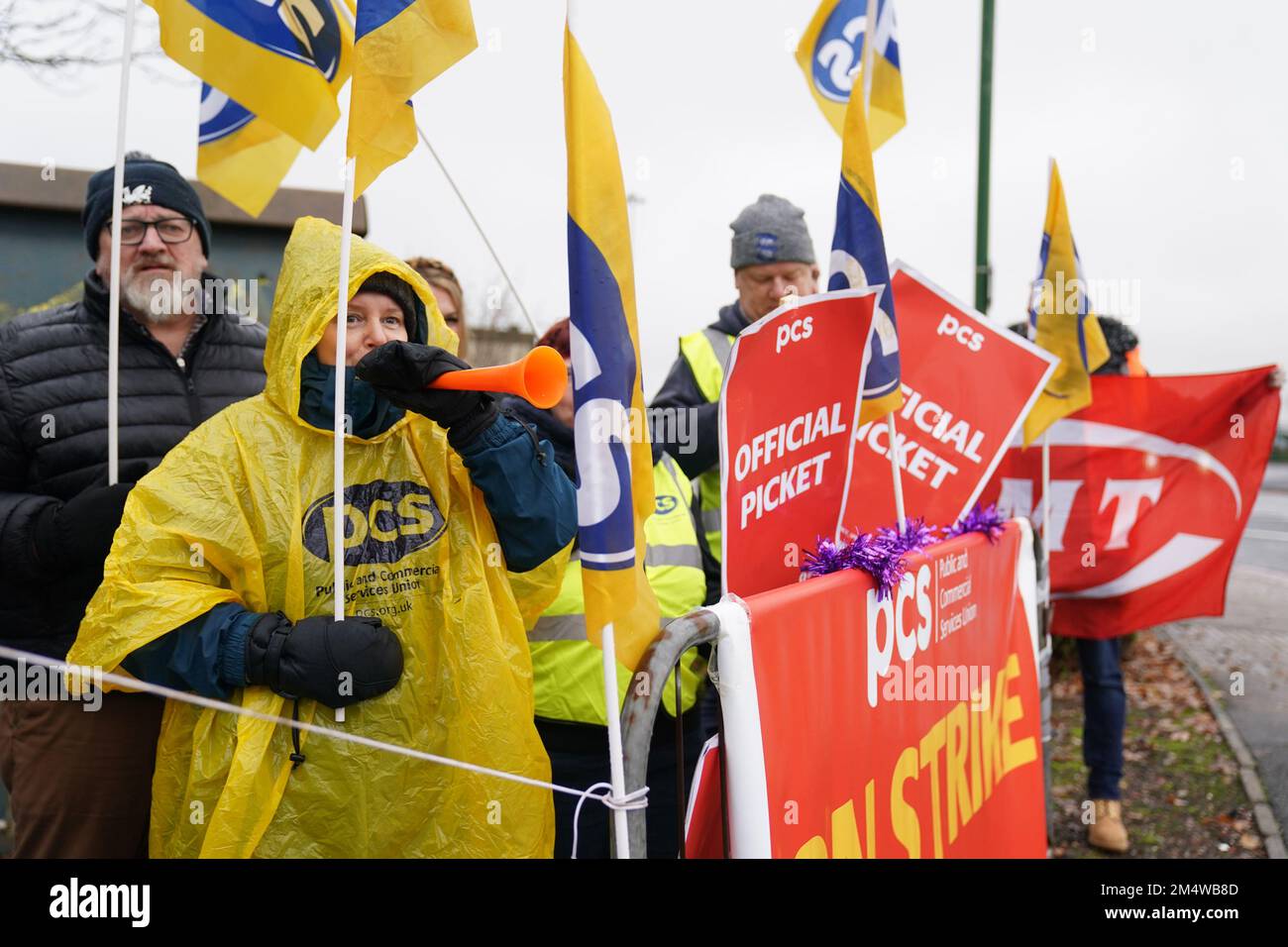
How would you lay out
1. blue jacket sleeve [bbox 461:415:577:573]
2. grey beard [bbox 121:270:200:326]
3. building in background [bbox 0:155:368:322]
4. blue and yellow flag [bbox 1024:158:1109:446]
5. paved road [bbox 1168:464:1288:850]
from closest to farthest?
1. blue jacket sleeve [bbox 461:415:577:573]
2. grey beard [bbox 121:270:200:326]
3. blue and yellow flag [bbox 1024:158:1109:446]
4. building in background [bbox 0:155:368:322]
5. paved road [bbox 1168:464:1288:850]

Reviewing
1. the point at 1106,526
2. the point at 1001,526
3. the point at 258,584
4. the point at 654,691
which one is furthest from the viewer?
the point at 1106,526

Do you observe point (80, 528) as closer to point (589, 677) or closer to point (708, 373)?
point (589, 677)

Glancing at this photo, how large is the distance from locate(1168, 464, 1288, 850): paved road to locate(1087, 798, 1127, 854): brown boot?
878mm

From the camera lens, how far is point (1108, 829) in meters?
4.34

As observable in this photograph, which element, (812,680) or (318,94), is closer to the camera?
(812,680)

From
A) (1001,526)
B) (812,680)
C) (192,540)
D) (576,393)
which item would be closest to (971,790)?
(1001,526)

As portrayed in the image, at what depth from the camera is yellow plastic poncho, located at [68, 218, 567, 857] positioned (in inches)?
74.6

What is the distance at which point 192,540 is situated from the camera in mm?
1914

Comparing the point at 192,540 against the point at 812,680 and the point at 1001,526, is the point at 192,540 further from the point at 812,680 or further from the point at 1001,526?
the point at 1001,526

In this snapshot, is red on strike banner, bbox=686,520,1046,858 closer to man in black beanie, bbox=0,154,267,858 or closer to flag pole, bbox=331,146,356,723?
flag pole, bbox=331,146,356,723

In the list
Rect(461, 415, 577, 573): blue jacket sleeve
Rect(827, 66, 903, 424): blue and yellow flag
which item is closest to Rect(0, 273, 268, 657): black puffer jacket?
Rect(461, 415, 577, 573): blue jacket sleeve

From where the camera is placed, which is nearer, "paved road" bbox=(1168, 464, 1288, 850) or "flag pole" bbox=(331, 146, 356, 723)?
"flag pole" bbox=(331, 146, 356, 723)

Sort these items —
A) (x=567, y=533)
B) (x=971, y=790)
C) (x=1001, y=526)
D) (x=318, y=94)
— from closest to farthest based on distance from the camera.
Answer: (x=567, y=533) → (x=318, y=94) → (x=971, y=790) → (x=1001, y=526)
